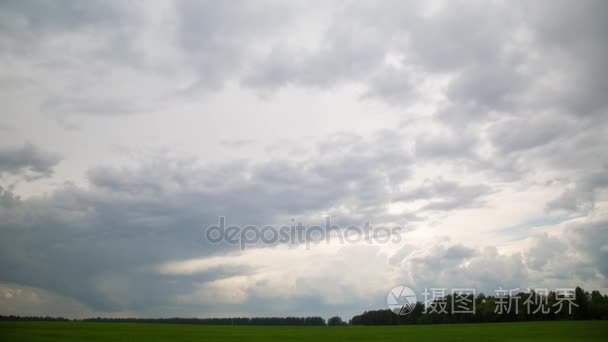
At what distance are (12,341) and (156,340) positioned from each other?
14.8 metres

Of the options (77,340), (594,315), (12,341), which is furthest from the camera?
(594,315)

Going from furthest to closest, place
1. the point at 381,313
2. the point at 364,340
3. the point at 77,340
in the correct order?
the point at 381,313, the point at 364,340, the point at 77,340

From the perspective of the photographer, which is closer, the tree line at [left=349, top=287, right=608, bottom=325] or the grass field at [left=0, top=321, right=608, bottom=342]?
the grass field at [left=0, top=321, right=608, bottom=342]

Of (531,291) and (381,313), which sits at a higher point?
(531,291)

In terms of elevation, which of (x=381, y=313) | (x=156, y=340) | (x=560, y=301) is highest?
(x=156, y=340)

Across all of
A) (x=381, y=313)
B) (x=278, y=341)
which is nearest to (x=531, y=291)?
(x=381, y=313)

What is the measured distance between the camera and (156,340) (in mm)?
55844

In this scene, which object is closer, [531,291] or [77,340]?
[77,340]

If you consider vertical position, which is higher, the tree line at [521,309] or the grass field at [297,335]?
the grass field at [297,335]

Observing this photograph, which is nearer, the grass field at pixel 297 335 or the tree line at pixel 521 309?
the grass field at pixel 297 335

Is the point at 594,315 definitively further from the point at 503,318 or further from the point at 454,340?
the point at 454,340

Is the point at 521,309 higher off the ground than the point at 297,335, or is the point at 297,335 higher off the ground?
the point at 297,335

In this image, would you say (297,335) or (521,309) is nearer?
(297,335)

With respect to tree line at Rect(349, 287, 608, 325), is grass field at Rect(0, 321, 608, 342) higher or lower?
higher
